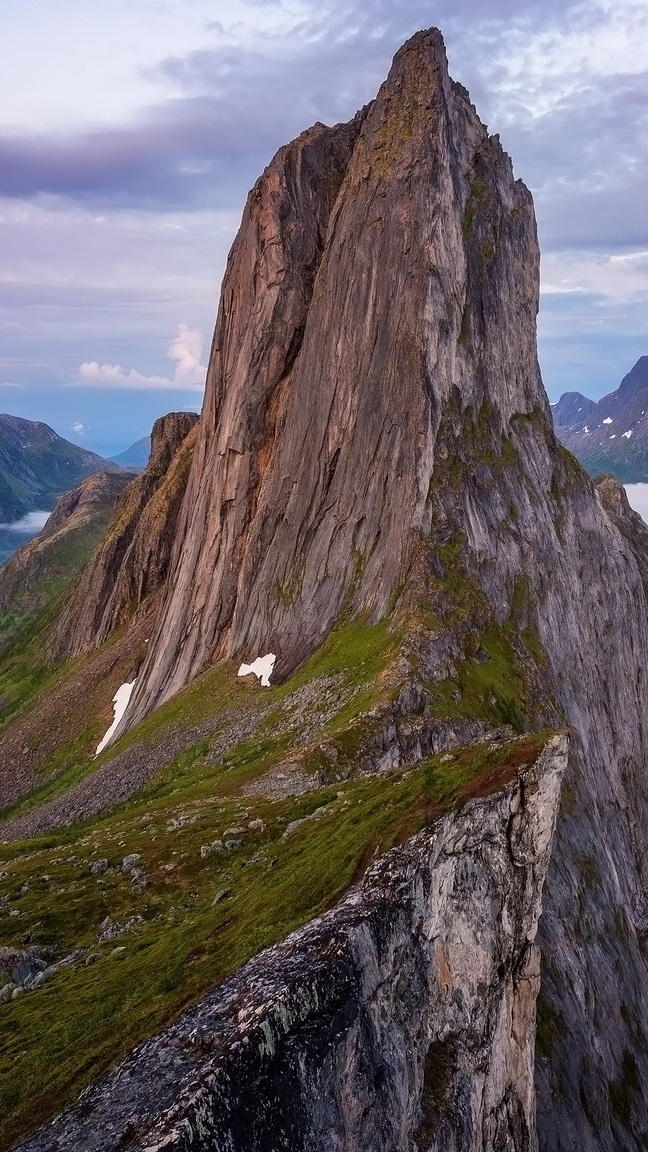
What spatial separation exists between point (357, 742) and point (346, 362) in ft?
120

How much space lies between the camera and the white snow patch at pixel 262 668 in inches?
2450

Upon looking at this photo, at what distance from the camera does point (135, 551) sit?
104 m

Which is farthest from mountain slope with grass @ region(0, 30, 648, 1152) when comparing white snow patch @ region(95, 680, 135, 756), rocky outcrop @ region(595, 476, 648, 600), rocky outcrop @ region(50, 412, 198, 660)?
rocky outcrop @ region(595, 476, 648, 600)

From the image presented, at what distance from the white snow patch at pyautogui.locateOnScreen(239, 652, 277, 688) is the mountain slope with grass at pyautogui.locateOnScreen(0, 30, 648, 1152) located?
904 mm

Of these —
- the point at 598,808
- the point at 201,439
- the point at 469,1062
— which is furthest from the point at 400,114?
the point at 469,1062

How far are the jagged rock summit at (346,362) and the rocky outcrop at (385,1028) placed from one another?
3511cm

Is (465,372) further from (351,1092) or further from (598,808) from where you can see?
(351,1092)

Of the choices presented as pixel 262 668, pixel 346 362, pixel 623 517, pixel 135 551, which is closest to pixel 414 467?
pixel 346 362

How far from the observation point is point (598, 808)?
6206cm

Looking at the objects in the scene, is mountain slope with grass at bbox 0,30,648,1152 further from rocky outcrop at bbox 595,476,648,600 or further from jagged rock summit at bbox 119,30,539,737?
rocky outcrop at bbox 595,476,648,600

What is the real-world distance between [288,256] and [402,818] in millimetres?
63094

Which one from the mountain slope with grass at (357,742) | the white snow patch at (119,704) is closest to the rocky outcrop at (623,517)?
the mountain slope with grass at (357,742)

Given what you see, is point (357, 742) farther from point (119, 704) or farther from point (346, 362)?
point (119, 704)

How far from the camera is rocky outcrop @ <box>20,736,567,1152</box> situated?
16.6m
